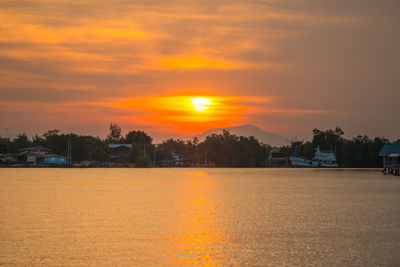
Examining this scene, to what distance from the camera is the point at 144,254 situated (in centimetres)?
1830

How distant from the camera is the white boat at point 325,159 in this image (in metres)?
188

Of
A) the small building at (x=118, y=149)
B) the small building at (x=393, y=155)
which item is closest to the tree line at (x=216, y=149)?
the small building at (x=118, y=149)

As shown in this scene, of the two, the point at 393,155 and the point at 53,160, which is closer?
the point at 393,155

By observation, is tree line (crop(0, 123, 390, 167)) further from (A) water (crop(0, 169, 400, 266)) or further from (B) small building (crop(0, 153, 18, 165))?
(A) water (crop(0, 169, 400, 266))

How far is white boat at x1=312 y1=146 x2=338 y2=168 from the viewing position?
188 m

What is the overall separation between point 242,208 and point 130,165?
474ft

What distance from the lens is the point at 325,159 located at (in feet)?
→ 627

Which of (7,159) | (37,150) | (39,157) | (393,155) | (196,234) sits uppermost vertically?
(37,150)

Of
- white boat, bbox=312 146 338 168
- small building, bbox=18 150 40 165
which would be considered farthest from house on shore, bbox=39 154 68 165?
white boat, bbox=312 146 338 168

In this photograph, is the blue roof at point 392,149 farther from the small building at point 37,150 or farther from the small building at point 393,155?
the small building at point 37,150

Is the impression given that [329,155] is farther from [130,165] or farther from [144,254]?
[144,254]

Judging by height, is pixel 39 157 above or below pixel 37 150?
below

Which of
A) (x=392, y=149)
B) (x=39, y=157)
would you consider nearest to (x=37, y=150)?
(x=39, y=157)

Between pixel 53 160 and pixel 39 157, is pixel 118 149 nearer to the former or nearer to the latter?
pixel 53 160
